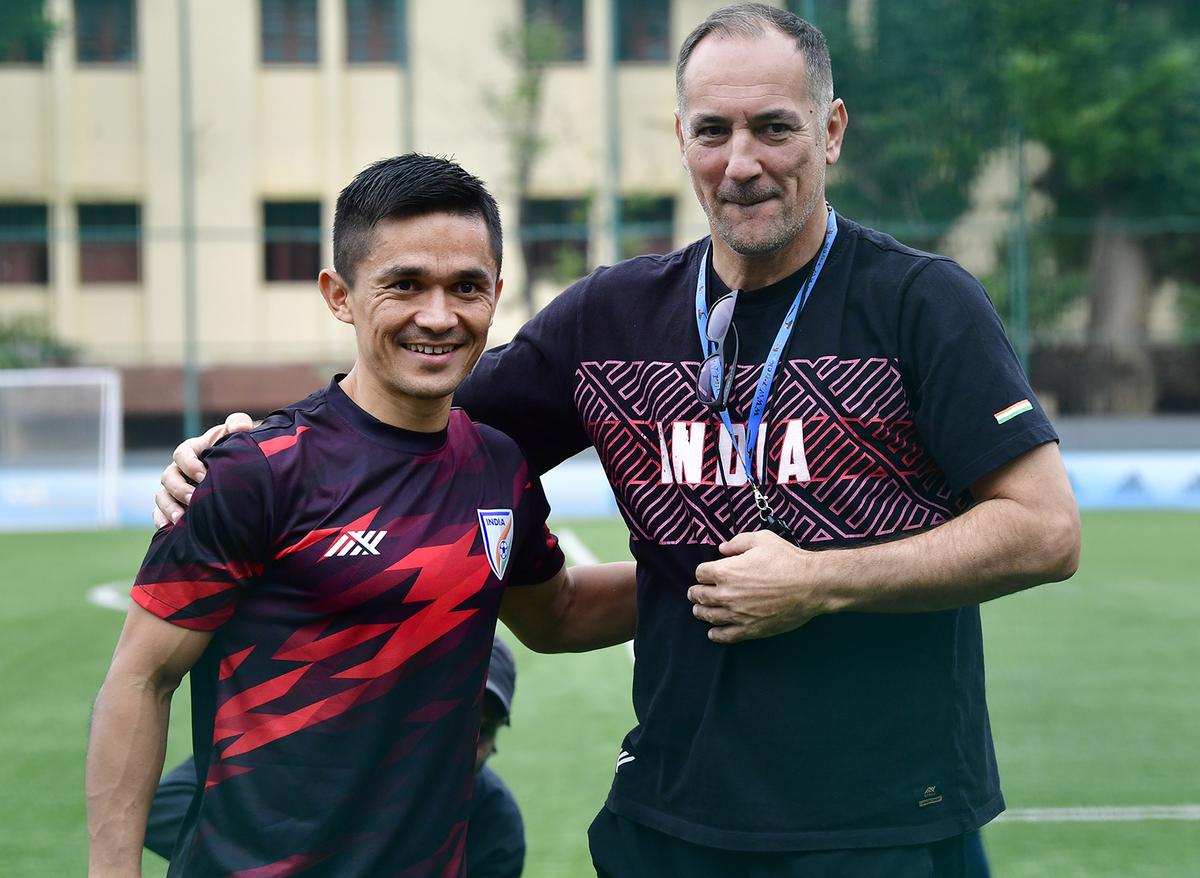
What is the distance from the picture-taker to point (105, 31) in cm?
2291

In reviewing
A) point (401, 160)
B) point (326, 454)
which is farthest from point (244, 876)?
point (401, 160)

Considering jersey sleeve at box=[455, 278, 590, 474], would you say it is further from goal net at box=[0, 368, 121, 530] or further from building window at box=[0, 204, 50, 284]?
building window at box=[0, 204, 50, 284]

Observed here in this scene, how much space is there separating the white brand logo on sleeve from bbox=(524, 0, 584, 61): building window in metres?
20.9

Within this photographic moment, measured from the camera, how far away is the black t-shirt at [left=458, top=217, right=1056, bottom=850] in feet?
8.52

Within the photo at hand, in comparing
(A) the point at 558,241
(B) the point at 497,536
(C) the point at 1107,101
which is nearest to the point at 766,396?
(B) the point at 497,536

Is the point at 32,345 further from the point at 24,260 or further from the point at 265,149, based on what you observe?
the point at 265,149

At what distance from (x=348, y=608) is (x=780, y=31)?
1280 mm

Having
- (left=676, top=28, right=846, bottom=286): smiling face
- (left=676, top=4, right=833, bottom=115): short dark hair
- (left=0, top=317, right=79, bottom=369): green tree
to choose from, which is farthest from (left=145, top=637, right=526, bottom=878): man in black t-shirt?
(left=0, top=317, right=79, bottom=369): green tree

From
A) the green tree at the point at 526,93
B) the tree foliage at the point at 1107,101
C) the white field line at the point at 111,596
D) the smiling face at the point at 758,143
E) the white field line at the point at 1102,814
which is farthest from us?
the green tree at the point at 526,93

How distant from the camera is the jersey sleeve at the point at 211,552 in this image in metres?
2.49

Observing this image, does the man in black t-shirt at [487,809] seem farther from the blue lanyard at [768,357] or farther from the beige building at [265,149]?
the beige building at [265,149]

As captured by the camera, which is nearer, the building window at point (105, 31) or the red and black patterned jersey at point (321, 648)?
the red and black patterned jersey at point (321, 648)

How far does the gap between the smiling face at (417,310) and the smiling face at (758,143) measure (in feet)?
1.47

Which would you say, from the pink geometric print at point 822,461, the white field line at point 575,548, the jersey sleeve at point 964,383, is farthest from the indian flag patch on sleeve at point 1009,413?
the white field line at point 575,548
